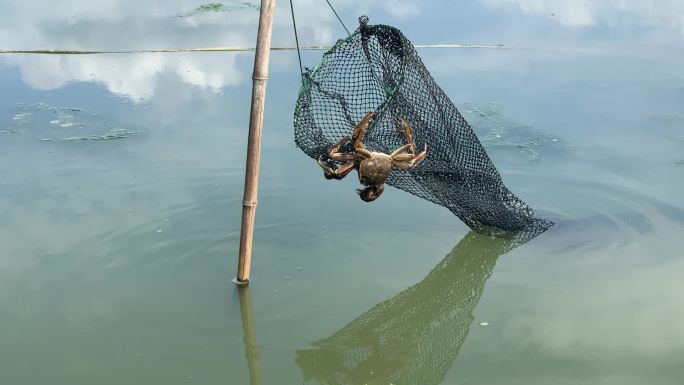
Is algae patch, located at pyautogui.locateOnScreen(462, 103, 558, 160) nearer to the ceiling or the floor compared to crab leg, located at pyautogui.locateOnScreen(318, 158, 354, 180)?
nearer to the floor

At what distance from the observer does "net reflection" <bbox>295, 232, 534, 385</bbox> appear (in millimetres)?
4410

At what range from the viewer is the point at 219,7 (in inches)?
484

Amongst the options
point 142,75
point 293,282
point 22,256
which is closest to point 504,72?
point 142,75

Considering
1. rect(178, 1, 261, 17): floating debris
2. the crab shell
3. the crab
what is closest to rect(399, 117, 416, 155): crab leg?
the crab

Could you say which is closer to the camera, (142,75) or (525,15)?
(142,75)

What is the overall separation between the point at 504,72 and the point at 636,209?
3624mm

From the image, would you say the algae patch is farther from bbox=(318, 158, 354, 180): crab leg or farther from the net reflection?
bbox=(318, 158, 354, 180): crab leg

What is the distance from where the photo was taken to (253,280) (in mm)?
5203

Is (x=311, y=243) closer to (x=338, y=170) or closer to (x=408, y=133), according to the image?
(x=338, y=170)

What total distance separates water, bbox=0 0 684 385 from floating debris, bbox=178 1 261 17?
2.46 m

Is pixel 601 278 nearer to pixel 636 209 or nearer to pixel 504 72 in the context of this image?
pixel 636 209

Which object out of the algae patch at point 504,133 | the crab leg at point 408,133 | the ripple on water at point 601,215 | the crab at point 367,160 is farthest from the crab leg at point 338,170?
the algae patch at point 504,133

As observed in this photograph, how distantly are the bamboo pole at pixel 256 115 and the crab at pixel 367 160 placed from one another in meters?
0.47

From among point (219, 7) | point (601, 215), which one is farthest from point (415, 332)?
point (219, 7)
